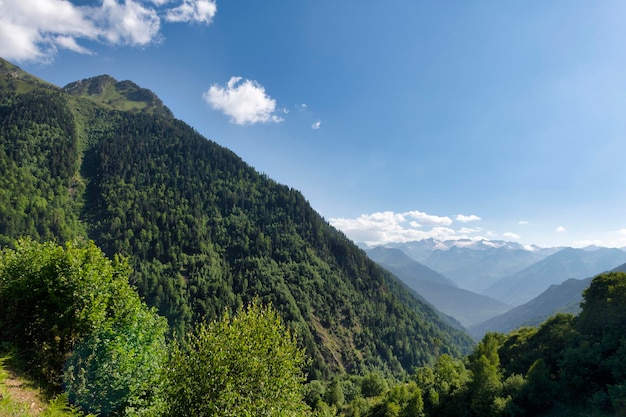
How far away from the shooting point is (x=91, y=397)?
63.3ft

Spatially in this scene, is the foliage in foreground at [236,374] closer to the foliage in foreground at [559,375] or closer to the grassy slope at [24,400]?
the grassy slope at [24,400]

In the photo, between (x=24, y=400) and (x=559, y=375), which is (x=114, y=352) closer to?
(x=24, y=400)

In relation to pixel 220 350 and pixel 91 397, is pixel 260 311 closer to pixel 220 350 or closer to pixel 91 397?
pixel 220 350

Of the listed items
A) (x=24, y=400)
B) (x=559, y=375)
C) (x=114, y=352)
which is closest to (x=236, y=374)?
(x=114, y=352)

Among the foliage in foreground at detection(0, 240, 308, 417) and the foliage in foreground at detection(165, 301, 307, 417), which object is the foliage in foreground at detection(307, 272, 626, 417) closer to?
the foliage in foreground at detection(165, 301, 307, 417)

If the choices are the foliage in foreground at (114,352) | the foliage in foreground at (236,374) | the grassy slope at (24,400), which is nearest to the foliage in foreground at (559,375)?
the foliage in foreground at (236,374)

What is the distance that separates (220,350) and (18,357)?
12756mm

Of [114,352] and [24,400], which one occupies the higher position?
[114,352]

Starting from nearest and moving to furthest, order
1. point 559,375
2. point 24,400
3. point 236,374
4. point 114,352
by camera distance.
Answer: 1. point 24,400
2. point 114,352
3. point 236,374
4. point 559,375

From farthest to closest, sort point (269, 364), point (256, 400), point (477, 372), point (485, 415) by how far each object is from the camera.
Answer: point (477, 372) → point (485, 415) → point (269, 364) → point (256, 400)

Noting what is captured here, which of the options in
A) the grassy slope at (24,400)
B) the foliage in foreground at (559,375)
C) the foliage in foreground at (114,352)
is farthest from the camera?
the foliage in foreground at (559,375)

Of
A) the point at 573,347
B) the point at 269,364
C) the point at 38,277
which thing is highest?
the point at 38,277

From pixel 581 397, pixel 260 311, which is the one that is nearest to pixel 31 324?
pixel 260 311

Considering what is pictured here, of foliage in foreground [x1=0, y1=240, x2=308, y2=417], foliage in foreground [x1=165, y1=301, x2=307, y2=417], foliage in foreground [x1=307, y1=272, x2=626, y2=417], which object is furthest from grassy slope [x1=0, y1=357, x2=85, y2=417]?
foliage in foreground [x1=307, y1=272, x2=626, y2=417]
